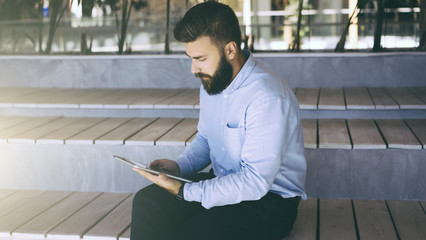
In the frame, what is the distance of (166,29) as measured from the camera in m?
4.85

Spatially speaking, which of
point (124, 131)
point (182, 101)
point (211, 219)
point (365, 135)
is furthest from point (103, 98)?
point (211, 219)

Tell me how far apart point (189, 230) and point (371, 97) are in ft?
6.91

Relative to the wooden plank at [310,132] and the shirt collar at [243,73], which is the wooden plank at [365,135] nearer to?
the wooden plank at [310,132]

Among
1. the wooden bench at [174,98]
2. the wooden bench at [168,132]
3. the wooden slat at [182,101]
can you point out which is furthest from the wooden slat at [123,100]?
the wooden slat at [182,101]

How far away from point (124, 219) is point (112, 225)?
0.29 ft

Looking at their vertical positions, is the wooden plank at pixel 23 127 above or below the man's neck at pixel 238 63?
below

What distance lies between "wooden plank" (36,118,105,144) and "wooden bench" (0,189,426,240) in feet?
1.18

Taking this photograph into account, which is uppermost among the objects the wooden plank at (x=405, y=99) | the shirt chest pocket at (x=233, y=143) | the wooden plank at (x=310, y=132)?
the shirt chest pocket at (x=233, y=143)

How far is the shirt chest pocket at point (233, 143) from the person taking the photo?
1879 millimetres

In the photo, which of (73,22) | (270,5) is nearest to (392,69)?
(73,22)

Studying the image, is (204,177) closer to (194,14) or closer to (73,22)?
(194,14)

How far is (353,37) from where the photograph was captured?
14.7 ft

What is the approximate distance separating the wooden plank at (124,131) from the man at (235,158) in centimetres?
99

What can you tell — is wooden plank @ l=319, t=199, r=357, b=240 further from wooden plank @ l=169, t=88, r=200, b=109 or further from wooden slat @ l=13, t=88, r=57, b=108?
wooden slat @ l=13, t=88, r=57, b=108
